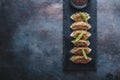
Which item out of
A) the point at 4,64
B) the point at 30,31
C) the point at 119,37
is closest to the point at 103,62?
the point at 119,37

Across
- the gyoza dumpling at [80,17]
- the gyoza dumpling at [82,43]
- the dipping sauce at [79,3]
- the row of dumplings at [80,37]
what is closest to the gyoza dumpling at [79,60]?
the row of dumplings at [80,37]

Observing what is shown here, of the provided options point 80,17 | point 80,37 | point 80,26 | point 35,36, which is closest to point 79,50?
point 80,37

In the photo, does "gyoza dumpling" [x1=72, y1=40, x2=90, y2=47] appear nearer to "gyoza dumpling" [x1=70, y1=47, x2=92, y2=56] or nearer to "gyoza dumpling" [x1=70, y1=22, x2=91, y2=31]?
"gyoza dumpling" [x1=70, y1=47, x2=92, y2=56]

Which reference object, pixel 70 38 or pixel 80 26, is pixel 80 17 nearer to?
pixel 80 26

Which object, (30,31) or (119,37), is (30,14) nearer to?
(30,31)

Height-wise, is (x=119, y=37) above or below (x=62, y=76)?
above

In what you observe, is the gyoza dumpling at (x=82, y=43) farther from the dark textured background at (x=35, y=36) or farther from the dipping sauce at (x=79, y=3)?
the dipping sauce at (x=79, y=3)
